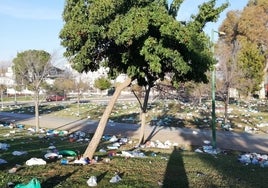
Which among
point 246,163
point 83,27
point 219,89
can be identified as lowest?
point 246,163

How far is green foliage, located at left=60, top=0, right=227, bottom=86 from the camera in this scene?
9695mm

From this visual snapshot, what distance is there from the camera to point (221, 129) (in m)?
24.2

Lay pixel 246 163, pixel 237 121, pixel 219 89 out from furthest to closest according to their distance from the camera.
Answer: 1. pixel 237 121
2. pixel 219 89
3. pixel 246 163

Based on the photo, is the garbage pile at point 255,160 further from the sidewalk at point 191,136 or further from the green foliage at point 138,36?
the green foliage at point 138,36

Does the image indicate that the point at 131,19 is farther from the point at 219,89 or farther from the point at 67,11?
the point at 219,89

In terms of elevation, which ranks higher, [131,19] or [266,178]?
[131,19]

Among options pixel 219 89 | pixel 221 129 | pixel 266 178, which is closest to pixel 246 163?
pixel 266 178

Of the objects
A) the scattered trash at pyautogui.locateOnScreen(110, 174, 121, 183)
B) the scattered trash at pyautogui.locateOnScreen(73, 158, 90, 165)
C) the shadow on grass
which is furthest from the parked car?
the scattered trash at pyautogui.locateOnScreen(110, 174, 121, 183)

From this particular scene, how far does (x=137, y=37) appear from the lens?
9500 millimetres

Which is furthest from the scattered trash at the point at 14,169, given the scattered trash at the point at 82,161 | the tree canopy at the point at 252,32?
the tree canopy at the point at 252,32

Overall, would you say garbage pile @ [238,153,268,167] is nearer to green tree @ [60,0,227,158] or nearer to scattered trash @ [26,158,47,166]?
green tree @ [60,0,227,158]

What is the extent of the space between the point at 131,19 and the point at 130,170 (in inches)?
152

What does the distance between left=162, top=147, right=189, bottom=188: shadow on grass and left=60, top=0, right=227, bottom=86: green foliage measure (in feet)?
8.49

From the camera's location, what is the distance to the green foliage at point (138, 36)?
9.70 meters
